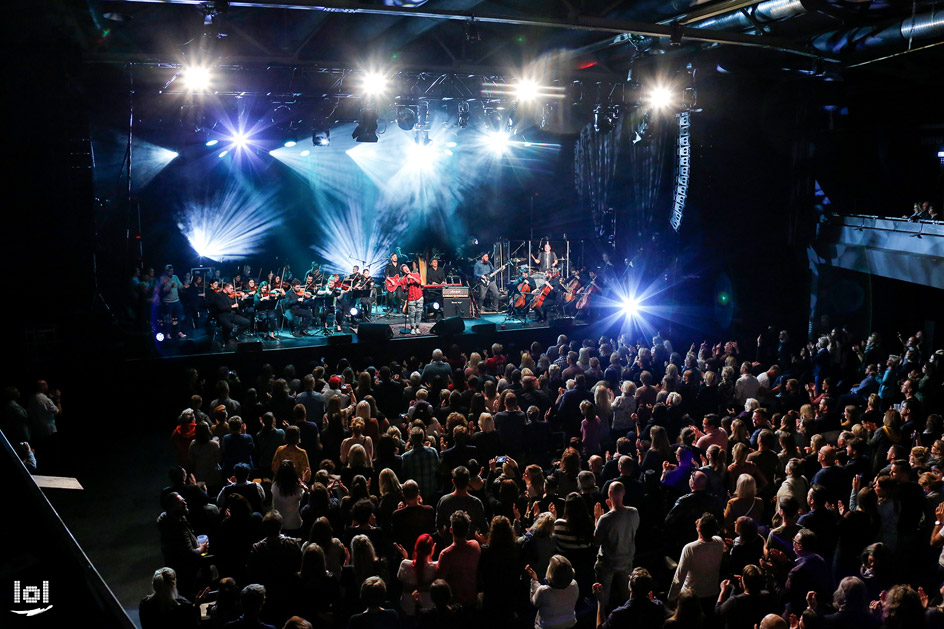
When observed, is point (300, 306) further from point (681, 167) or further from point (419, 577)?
point (419, 577)

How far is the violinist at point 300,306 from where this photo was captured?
48.9ft

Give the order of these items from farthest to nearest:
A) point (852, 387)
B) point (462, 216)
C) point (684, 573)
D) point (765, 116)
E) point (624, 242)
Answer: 1. point (462, 216)
2. point (624, 242)
3. point (765, 116)
4. point (852, 387)
5. point (684, 573)

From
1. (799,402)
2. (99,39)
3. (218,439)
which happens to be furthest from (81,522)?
(799,402)

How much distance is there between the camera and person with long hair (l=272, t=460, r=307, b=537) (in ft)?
19.2

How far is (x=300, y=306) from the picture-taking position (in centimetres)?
1502

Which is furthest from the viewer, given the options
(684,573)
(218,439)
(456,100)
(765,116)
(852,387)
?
(765,116)

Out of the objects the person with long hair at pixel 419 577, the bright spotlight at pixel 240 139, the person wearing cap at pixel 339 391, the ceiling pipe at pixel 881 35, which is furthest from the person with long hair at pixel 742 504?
the bright spotlight at pixel 240 139

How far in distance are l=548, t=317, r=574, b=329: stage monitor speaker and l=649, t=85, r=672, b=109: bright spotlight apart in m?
4.81

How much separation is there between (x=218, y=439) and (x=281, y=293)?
296 inches

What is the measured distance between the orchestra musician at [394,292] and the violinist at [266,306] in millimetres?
2844

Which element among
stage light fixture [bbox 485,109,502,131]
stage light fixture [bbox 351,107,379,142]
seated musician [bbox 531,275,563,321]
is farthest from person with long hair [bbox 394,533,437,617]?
stage light fixture [bbox 485,109,502,131]

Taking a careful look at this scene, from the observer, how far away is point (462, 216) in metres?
22.1

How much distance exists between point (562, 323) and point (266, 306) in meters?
6.16

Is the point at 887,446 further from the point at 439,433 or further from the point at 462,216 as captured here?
the point at 462,216
